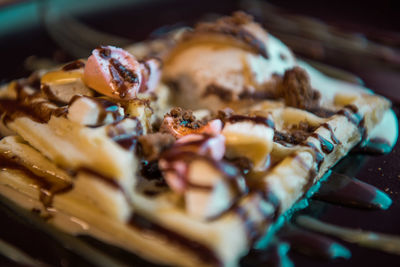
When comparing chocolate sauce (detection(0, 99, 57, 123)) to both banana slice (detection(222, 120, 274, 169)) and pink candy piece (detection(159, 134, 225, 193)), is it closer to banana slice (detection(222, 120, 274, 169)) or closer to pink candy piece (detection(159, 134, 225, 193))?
pink candy piece (detection(159, 134, 225, 193))

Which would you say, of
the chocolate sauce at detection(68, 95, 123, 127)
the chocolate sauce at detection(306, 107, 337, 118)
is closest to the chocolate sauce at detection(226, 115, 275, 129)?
the chocolate sauce at detection(68, 95, 123, 127)

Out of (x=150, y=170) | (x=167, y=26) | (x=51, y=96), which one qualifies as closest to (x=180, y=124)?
(x=150, y=170)

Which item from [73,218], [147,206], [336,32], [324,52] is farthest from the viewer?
[336,32]

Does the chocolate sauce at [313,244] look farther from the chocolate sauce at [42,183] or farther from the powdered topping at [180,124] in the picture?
the chocolate sauce at [42,183]

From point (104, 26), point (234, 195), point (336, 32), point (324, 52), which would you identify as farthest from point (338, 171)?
point (104, 26)

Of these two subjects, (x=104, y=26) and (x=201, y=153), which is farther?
(x=104, y=26)

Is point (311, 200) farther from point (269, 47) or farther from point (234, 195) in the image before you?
point (269, 47)

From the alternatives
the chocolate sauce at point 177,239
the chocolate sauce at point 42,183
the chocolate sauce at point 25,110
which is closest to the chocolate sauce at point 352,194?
the chocolate sauce at point 177,239
